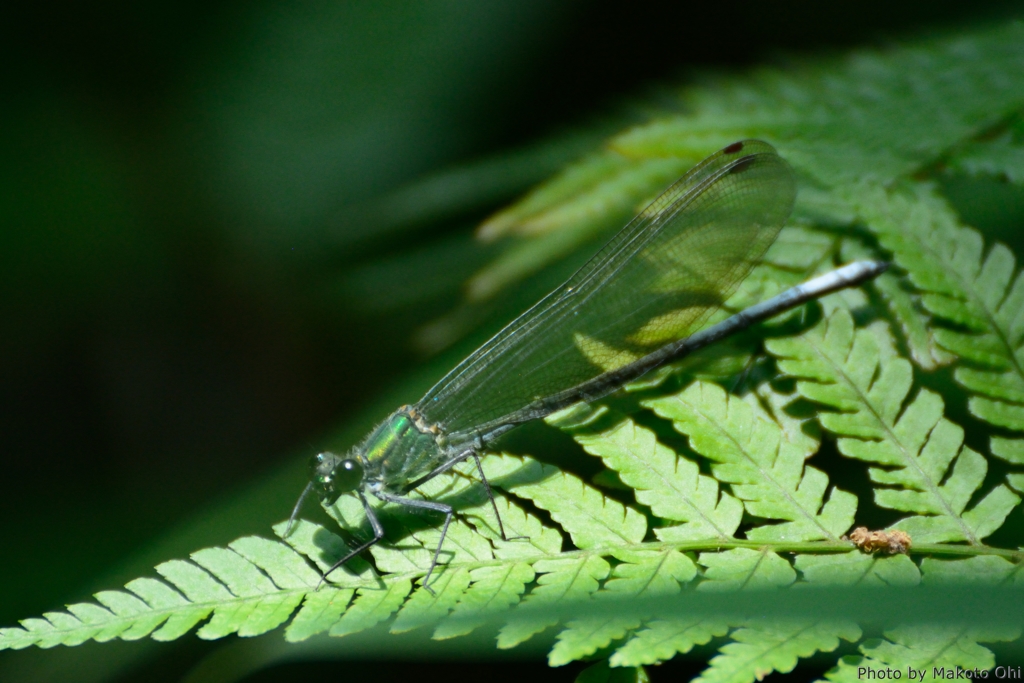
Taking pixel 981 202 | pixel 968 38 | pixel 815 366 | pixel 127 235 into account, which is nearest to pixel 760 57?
pixel 968 38

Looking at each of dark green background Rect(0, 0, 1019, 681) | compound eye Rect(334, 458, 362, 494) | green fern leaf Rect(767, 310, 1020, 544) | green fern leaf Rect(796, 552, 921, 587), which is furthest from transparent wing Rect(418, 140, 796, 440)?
dark green background Rect(0, 0, 1019, 681)

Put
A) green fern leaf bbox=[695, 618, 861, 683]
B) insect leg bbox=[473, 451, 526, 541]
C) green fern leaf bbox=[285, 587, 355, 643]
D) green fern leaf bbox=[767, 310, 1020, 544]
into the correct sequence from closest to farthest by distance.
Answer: green fern leaf bbox=[695, 618, 861, 683]
green fern leaf bbox=[285, 587, 355, 643]
green fern leaf bbox=[767, 310, 1020, 544]
insect leg bbox=[473, 451, 526, 541]

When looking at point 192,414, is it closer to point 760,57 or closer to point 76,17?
point 76,17

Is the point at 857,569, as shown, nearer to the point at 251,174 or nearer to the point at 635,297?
the point at 635,297

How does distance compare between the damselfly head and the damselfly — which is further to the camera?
the damselfly

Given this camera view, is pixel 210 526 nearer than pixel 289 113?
Yes

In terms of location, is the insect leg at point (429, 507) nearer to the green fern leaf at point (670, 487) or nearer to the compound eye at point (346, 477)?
the compound eye at point (346, 477)

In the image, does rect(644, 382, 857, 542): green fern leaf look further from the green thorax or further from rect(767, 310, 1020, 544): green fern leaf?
the green thorax
